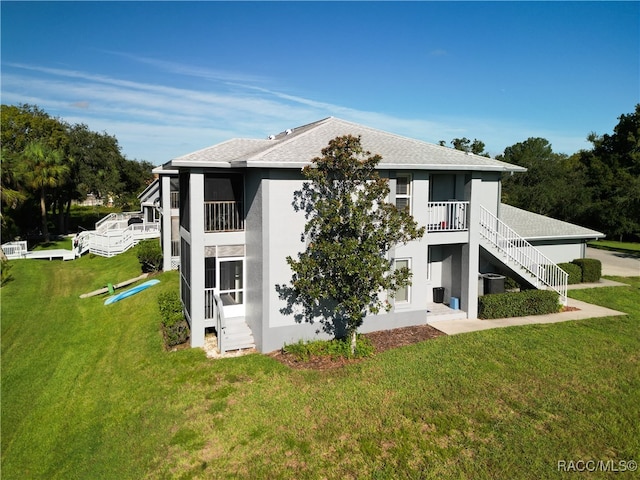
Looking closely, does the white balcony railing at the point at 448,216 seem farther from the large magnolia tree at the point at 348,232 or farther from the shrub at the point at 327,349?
the shrub at the point at 327,349

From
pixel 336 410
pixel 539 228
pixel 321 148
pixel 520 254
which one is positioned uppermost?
pixel 321 148

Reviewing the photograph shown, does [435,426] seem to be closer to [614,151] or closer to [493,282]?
[493,282]

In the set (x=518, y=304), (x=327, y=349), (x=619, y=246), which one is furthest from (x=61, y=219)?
(x=619, y=246)

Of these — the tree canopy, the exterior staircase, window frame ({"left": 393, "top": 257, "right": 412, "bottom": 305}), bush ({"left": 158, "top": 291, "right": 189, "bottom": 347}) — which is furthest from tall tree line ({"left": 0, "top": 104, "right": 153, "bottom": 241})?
the tree canopy

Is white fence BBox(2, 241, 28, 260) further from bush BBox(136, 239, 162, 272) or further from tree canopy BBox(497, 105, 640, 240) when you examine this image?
tree canopy BBox(497, 105, 640, 240)

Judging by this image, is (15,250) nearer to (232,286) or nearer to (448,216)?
(232,286)

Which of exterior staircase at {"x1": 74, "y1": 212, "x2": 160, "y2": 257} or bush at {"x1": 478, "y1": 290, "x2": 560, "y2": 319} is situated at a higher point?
exterior staircase at {"x1": 74, "y1": 212, "x2": 160, "y2": 257}

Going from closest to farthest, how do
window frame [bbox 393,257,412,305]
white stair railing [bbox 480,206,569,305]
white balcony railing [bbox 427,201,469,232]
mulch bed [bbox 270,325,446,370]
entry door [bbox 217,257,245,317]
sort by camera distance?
1. mulch bed [bbox 270,325,446,370]
2. entry door [bbox 217,257,245,317]
3. window frame [bbox 393,257,412,305]
4. white balcony railing [bbox 427,201,469,232]
5. white stair railing [bbox 480,206,569,305]
